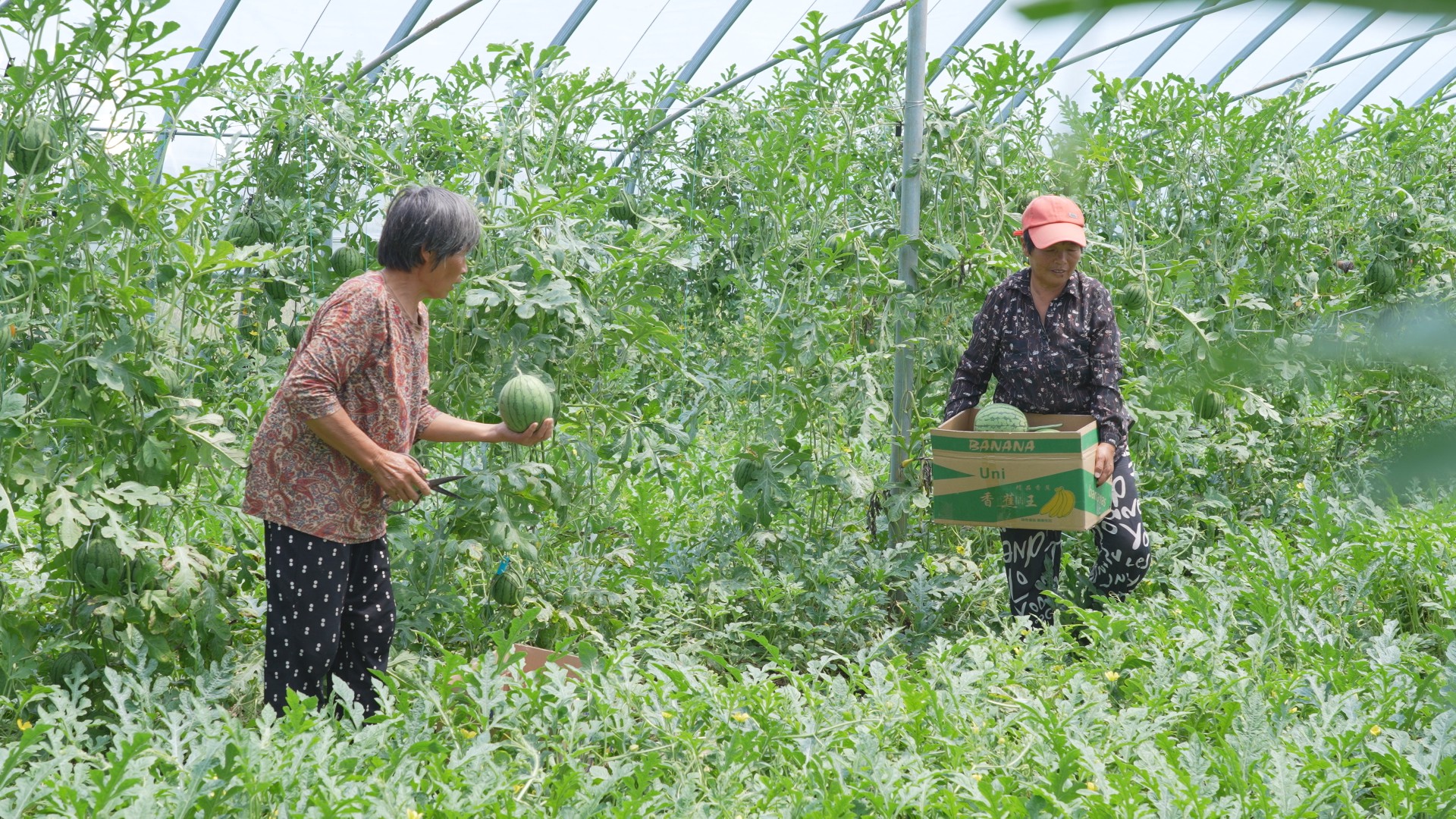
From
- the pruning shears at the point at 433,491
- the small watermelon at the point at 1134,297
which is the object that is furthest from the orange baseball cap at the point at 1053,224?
the pruning shears at the point at 433,491

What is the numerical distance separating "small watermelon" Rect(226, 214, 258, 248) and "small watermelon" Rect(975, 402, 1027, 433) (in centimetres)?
231

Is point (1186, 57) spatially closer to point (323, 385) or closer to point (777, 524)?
point (777, 524)

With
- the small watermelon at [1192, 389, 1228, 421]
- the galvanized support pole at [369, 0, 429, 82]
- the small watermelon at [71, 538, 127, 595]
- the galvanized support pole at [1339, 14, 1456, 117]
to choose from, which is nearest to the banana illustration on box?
the small watermelon at [1192, 389, 1228, 421]

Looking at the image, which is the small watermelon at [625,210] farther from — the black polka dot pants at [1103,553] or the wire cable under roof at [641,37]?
the wire cable under roof at [641,37]

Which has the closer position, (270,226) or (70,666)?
Answer: (70,666)

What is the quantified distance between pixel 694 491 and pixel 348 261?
2.01 m

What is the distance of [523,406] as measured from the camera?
289 centimetres

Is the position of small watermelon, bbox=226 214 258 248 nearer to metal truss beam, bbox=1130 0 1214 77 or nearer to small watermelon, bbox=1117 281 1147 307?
small watermelon, bbox=1117 281 1147 307

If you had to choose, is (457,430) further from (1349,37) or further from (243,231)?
(1349,37)

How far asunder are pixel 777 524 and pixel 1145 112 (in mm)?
2293

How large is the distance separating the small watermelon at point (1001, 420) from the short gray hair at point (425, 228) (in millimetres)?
1489

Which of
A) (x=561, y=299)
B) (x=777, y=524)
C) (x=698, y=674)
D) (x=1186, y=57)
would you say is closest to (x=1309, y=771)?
(x=698, y=674)

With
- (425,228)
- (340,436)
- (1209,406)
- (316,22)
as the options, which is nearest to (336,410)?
(340,436)

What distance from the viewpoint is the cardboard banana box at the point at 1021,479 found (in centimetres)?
319
